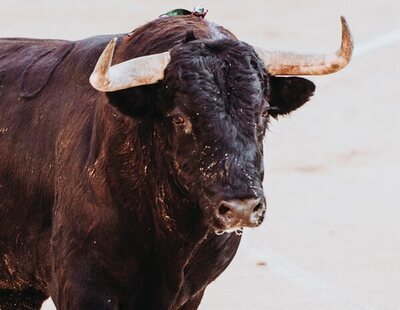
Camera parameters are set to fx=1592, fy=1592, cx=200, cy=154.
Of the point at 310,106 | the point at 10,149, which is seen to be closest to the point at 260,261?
the point at 10,149

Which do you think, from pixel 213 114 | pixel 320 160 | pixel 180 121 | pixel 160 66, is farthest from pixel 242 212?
pixel 320 160

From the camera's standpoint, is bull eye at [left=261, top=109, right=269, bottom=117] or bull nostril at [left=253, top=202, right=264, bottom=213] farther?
bull eye at [left=261, top=109, right=269, bottom=117]

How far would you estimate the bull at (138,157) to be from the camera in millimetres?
6867

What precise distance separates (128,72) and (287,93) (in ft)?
2.96

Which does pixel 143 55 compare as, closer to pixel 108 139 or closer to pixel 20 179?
pixel 108 139

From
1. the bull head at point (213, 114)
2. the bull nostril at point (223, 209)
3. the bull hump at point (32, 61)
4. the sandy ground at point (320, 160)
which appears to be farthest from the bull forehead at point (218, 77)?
the sandy ground at point (320, 160)

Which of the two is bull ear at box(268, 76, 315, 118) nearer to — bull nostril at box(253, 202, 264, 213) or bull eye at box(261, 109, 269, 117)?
bull eye at box(261, 109, 269, 117)

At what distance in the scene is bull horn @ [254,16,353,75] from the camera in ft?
24.1

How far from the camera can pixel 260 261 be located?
39.6 ft

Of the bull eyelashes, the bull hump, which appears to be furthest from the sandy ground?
the bull eyelashes

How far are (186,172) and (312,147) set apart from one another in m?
9.82

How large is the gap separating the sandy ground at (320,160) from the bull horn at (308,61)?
357 cm

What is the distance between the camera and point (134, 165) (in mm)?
7352

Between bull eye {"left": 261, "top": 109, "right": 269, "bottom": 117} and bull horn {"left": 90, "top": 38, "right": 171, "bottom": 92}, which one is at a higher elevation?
bull horn {"left": 90, "top": 38, "right": 171, "bottom": 92}
